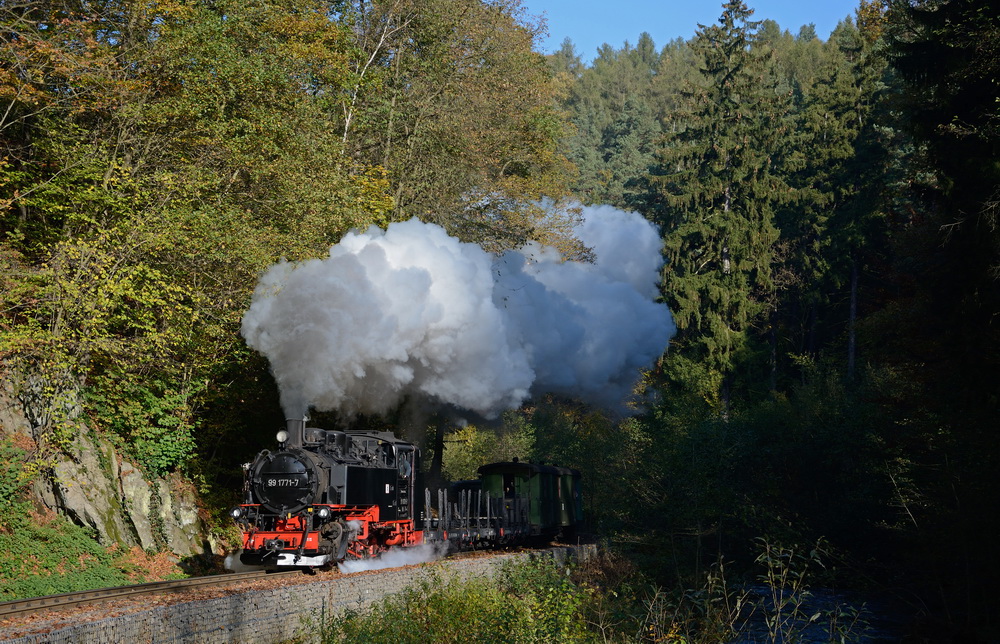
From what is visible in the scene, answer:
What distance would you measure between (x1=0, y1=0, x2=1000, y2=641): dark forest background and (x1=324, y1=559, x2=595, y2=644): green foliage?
7.44 meters

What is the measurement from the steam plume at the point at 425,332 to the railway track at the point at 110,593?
10.8 ft

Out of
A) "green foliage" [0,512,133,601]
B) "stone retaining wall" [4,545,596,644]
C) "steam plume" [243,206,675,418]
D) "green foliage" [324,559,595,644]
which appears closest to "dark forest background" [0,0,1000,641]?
"green foliage" [0,512,133,601]

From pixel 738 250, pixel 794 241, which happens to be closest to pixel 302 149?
pixel 738 250

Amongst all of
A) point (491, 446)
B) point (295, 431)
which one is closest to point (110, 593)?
point (295, 431)

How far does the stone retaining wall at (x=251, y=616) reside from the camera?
9.75 metres

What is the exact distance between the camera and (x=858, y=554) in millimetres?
23953

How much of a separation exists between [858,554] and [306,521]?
1566 centimetres

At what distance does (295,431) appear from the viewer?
16.6m

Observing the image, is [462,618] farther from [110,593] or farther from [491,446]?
[491,446]

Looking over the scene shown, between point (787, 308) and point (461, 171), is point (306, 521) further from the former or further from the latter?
point (787, 308)

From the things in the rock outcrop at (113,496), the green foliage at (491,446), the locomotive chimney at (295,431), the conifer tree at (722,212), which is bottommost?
the rock outcrop at (113,496)

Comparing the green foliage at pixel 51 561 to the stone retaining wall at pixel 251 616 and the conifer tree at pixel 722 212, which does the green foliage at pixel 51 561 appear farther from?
the conifer tree at pixel 722 212

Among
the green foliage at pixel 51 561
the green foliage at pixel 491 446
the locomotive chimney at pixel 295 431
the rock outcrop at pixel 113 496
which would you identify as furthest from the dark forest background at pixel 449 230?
the locomotive chimney at pixel 295 431

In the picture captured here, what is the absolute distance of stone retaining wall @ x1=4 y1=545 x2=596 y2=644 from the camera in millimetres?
9750
